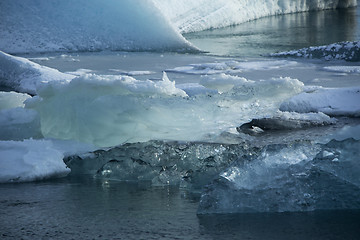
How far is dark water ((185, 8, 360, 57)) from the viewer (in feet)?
24.6

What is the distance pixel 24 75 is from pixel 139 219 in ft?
10.4

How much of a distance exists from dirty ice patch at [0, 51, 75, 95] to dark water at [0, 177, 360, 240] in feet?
7.50

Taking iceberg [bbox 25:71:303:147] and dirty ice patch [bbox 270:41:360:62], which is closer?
iceberg [bbox 25:71:303:147]

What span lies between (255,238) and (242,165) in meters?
0.38

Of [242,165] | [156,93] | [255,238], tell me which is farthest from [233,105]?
[255,238]

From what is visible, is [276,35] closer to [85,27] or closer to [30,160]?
[85,27]

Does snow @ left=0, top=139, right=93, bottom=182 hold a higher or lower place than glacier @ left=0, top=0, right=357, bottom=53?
lower

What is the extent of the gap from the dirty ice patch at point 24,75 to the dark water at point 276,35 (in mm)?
2451

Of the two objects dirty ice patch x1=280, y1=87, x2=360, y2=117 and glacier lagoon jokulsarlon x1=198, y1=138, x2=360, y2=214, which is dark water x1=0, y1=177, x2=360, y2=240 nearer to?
glacier lagoon jokulsarlon x1=198, y1=138, x2=360, y2=214

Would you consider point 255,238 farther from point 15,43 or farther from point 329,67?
point 15,43

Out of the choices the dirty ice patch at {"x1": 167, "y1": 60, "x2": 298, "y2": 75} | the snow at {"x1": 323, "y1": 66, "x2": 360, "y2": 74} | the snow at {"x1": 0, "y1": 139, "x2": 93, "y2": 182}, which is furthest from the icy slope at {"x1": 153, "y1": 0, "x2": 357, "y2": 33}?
the snow at {"x1": 0, "y1": 139, "x2": 93, "y2": 182}

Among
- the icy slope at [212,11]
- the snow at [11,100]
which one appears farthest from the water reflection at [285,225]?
the icy slope at [212,11]

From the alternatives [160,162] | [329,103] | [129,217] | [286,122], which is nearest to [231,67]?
[329,103]

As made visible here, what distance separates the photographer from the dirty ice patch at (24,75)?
4.76m
